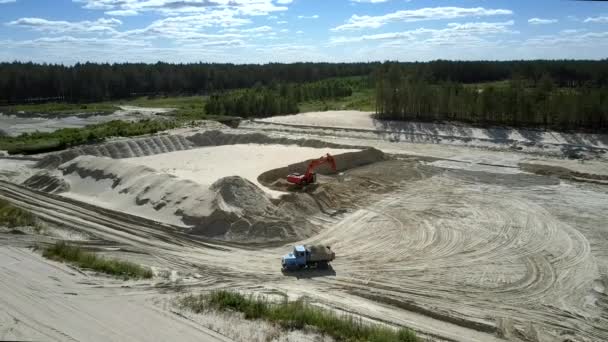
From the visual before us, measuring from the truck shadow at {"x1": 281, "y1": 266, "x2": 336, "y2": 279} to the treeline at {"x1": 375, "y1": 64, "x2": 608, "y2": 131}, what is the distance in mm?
32474

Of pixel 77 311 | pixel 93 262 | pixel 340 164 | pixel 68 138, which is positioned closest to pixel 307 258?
pixel 93 262

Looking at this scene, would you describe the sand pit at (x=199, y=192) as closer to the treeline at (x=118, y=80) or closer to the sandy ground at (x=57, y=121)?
the sandy ground at (x=57, y=121)

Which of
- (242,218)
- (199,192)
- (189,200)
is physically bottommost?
(242,218)

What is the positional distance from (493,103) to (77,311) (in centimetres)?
4053

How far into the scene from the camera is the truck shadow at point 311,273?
17145 millimetres

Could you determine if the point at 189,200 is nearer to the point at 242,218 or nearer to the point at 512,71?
the point at 242,218

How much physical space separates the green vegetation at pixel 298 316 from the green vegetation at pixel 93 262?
8.66ft

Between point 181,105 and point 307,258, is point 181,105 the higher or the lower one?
the higher one

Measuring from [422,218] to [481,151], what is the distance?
16993mm

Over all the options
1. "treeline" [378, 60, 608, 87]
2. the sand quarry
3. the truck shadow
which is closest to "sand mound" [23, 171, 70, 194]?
the sand quarry

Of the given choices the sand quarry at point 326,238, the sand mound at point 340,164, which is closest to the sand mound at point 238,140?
the sand quarry at point 326,238

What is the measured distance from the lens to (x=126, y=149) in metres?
35.6

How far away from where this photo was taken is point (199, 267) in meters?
17.7

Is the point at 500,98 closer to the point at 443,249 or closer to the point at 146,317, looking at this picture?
the point at 443,249
